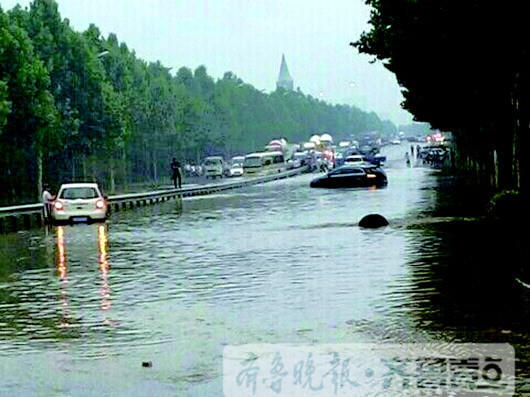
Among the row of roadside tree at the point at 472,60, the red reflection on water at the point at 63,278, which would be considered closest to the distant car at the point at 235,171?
the row of roadside tree at the point at 472,60

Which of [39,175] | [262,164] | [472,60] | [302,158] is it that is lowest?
[262,164]

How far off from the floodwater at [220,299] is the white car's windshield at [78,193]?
862cm

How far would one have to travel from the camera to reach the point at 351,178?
231 feet

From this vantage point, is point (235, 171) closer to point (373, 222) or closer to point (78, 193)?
point (78, 193)

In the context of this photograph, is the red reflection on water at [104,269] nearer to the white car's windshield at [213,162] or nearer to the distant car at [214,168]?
the distant car at [214,168]

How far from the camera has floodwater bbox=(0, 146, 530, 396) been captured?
1232cm

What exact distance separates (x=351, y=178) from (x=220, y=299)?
52926 mm

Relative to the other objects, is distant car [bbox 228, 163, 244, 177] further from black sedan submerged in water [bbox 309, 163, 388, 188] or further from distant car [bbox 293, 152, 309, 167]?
black sedan submerged in water [bbox 309, 163, 388, 188]

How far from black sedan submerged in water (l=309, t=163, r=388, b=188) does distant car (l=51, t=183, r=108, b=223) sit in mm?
28090

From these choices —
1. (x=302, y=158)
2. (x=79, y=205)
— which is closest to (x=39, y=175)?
(x=79, y=205)

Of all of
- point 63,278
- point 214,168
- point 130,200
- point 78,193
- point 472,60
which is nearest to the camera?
point 63,278

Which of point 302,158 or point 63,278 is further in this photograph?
point 302,158

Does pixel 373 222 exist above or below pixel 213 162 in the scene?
below

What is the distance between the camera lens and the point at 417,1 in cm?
A: 3359
